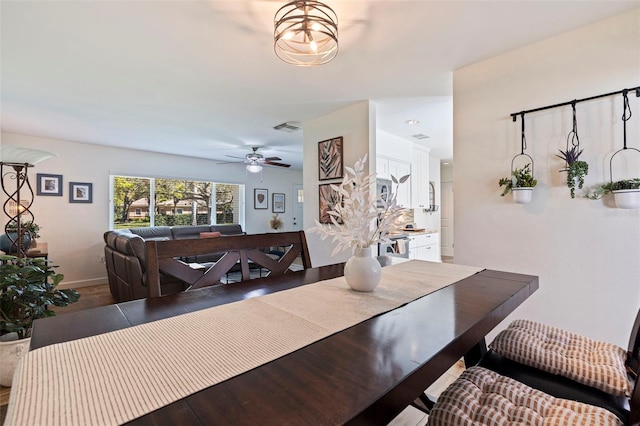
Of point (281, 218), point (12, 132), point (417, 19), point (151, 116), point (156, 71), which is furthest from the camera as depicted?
point (281, 218)

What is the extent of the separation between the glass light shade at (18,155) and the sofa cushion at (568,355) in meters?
3.56

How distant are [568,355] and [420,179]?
453cm

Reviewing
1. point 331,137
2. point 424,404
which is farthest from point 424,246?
point 424,404

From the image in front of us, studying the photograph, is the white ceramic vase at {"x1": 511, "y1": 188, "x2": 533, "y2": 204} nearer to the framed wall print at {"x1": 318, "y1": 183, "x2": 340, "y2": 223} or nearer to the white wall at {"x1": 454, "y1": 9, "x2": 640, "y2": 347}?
the white wall at {"x1": 454, "y1": 9, "x2": 640, "y2": 347}

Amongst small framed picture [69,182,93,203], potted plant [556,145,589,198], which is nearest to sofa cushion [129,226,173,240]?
small framed picture [69,182,93,203]

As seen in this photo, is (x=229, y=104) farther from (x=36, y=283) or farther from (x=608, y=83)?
(x=608, y=83)

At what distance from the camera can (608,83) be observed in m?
1.73

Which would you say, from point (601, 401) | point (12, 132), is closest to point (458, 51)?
point (601, 401)

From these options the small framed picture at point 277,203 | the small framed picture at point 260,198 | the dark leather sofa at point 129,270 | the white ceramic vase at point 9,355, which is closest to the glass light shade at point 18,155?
the dark leather sofa at point 129,270

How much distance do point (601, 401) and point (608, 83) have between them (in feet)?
5.97

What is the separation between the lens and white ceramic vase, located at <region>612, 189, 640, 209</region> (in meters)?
1.59

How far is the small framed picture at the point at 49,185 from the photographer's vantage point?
448cm

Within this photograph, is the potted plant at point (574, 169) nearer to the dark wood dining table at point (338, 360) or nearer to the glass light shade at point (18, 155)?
the dark wood dining table at point (338, 360)

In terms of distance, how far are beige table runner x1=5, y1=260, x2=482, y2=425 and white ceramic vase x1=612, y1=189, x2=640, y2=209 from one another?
4.71 ft
